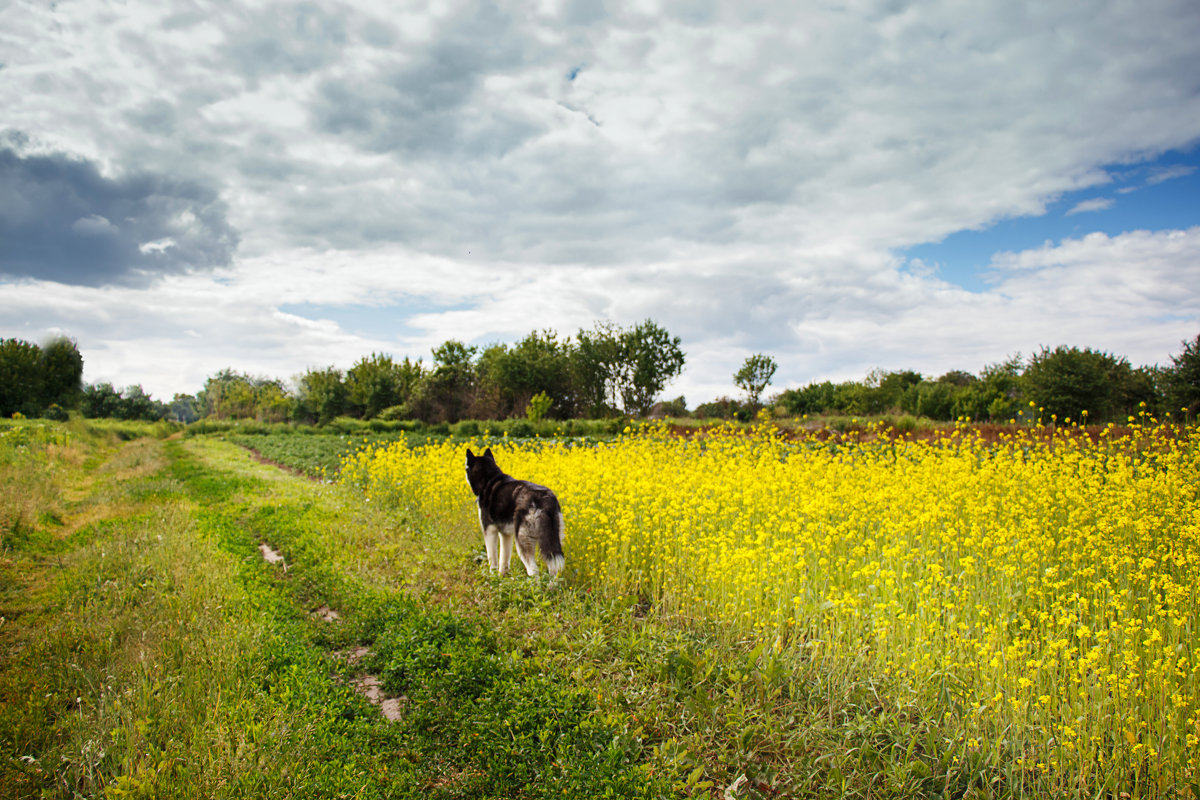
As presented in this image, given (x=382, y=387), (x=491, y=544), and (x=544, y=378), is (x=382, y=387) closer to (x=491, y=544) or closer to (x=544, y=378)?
(x=544, y=378)

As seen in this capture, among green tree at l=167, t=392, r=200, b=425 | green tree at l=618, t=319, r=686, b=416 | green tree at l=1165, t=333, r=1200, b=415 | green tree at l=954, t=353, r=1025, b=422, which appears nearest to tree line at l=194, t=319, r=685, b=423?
green tree at l=618, t=319, r=686, b=416

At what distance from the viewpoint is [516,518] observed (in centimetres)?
623

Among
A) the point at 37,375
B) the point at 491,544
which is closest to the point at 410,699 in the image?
the point at 491,544

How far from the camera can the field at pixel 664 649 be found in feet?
10.9

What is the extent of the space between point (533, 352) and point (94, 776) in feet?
149

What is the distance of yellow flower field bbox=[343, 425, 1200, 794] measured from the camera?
11.4 ft

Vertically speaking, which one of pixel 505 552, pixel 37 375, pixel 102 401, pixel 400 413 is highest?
pixel 37 375

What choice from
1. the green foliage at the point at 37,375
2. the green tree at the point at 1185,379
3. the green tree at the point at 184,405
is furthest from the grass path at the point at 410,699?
the green tree at the point at 184,405

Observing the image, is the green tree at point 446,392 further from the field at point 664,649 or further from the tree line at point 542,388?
the field at point 664,649

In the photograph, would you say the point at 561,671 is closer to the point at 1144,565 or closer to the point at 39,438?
the point at 1144,565

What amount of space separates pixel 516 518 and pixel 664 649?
234 centimetres

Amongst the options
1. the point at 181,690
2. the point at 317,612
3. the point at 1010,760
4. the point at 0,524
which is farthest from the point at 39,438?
the point at 1010,760

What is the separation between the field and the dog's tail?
0.26 metres

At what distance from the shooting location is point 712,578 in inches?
211
